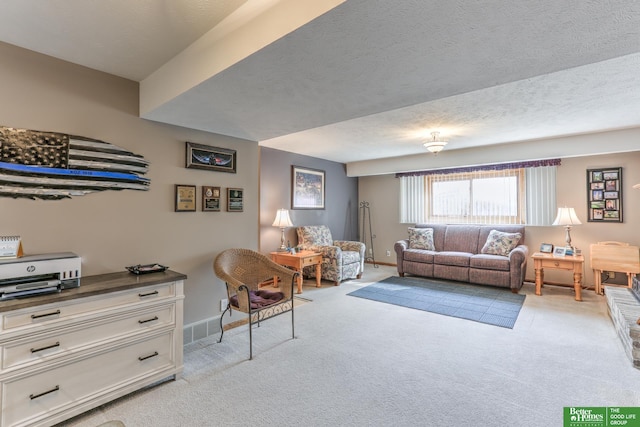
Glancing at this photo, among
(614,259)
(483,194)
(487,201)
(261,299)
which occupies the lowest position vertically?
(261,299)

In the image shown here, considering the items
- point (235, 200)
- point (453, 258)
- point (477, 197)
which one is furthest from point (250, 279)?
point (477, 197)

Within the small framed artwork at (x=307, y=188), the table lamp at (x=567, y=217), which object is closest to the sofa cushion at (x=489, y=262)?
the table lamp at (x=567, y=217)

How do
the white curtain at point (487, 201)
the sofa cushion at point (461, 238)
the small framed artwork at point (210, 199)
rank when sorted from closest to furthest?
the small framed artwork at point (210, 199) → the white curtain at point (487, 201) → the sofa cushion at point (461, 238)

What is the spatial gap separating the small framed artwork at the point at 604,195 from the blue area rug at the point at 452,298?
73.4 inches

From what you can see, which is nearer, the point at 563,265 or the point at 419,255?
the point at 563,265

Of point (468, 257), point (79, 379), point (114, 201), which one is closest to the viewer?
point (79, 379)

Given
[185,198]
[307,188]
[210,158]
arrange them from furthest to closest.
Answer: [307,188] < [210,158] < [185,198]

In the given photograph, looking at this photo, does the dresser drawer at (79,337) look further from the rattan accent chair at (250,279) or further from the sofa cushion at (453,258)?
the sofa cushion at (453,258)

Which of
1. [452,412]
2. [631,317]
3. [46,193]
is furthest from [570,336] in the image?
[46,193]

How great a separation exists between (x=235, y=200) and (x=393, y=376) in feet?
7.47

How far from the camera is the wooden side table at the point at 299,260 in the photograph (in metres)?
4.74

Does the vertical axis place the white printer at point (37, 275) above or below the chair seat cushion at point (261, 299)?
above

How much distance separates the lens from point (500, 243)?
16.8 ft

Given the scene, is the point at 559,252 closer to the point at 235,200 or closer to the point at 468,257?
the point at 468,257
